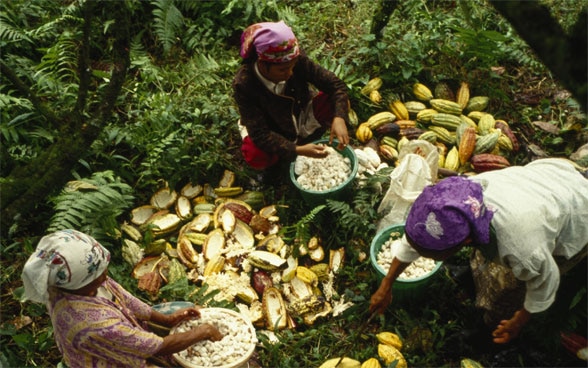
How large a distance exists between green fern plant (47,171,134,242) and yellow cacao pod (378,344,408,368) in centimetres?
191

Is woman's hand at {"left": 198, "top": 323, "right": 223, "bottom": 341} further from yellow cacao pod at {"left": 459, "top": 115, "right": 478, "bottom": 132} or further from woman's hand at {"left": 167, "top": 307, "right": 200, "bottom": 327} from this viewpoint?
yellow cacao pod at {"left": 459, "top": 115, "right": 478, "bottom": 132}

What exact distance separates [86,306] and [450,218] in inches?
65.8

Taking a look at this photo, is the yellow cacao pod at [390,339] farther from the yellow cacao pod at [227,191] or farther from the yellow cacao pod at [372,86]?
the yellow cacao pod at [372,86]

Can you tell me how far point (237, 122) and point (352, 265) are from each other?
1.54 meters

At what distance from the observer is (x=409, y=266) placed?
11.1ft

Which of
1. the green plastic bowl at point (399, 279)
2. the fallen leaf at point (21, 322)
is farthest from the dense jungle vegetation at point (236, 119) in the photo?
the green plastic bowl at point (399, 279)

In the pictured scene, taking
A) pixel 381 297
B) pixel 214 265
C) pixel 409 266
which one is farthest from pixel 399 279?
pixel 214 265

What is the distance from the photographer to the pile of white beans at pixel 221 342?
2.96m

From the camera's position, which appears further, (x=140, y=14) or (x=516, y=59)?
(x=140, y=14)

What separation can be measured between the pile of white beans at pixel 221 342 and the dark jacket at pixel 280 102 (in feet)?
3.73

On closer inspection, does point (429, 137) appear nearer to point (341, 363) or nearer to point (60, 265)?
point (341, 363)

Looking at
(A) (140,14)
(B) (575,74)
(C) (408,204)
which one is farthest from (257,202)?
(B) (575,74)

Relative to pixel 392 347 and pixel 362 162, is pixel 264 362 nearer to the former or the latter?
pixel 392 347

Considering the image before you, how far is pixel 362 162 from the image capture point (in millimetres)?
4016
